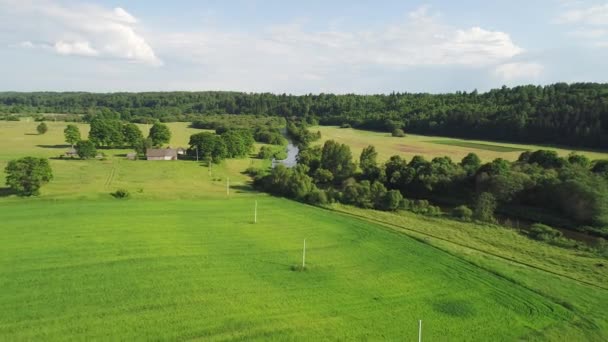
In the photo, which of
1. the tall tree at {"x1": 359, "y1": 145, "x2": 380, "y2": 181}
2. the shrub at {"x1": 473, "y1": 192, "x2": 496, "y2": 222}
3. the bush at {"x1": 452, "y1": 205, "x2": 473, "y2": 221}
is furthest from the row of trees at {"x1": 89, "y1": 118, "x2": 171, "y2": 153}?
the shrub at {"x1": 473, "y1": 192, "x2": 496, "y2": 222}

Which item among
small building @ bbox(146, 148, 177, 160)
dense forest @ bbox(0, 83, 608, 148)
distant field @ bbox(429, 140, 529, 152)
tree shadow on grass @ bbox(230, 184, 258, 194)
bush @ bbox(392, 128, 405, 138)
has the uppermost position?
dense forest @ bbox(0, 83, 608, 148)

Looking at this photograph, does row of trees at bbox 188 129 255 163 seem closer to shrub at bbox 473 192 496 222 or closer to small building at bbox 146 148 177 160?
small building at bbox 146 148 177 160

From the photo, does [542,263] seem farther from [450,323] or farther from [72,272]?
[72,272]

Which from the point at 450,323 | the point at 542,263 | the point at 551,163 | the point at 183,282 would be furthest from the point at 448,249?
the point at 551,163

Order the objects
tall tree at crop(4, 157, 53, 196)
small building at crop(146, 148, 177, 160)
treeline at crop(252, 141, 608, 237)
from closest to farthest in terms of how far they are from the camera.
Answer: treeline at crop(252, 141, 608, 237) → tall tree at crop(4, 157, 53, 196) → small building at crop(146, 148, 177, 160)

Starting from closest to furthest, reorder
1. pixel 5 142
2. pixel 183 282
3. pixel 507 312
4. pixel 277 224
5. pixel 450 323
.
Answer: pixel 450 323 < pixel 507 312 < pixel 183 282 < pixel 277 224 < pixel 5 142

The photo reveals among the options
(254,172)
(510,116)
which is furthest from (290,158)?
(510,116)

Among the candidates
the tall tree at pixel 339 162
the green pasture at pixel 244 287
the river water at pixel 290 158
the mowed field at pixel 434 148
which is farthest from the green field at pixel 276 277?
the mowed field at pixel 434 148

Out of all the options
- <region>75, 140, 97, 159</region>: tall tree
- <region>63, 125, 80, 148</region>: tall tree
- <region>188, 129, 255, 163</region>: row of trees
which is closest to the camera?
<region>75, 140, 97, 159</region>: tall tree
